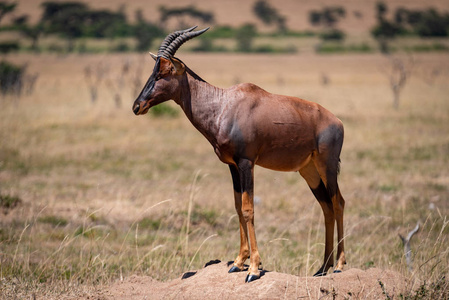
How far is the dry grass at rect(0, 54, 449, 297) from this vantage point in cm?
803

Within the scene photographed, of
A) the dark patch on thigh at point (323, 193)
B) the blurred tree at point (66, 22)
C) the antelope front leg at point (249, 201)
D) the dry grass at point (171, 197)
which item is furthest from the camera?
the blurred tree at point (66, 22)

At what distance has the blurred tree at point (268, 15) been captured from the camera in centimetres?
10719

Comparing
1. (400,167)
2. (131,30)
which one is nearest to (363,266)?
(400,167)

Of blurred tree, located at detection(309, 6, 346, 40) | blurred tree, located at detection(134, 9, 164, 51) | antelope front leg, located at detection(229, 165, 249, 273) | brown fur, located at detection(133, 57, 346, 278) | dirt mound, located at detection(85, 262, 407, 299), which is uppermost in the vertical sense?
blurred tree, located at detection(309, 6, 346, 40)

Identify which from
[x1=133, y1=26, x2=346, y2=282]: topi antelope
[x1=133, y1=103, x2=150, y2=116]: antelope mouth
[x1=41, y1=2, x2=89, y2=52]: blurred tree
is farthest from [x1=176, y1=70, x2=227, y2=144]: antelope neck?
[x1=41, y1=2, x2=89, y2=52]: blurred tree

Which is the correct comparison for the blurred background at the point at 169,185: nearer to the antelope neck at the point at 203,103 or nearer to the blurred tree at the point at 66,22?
the blurred tree at the point at 66,22

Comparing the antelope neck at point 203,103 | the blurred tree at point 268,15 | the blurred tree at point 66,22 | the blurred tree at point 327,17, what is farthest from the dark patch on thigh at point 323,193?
the blurred tree at point 268,15

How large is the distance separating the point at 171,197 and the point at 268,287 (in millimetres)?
7264

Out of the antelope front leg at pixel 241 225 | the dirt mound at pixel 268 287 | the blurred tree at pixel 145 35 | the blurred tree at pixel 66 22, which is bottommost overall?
the dirt mound at pixel 268 287

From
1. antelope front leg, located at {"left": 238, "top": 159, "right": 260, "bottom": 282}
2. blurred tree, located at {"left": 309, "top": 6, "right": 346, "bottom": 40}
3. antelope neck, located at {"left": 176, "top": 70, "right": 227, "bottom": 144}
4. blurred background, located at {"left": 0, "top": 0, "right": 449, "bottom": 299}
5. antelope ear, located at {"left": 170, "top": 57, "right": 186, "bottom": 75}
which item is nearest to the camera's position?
antelope front leg, located at {"left": 238, "top": 159, "right": 260, "bottom": 282}

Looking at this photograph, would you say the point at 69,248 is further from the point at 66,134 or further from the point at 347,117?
the point at 347,117

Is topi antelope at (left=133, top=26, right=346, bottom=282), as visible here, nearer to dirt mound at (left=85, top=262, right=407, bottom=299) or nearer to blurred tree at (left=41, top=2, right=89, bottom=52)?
dirt mound at (left=85, top=262, right=407, bottom=299)

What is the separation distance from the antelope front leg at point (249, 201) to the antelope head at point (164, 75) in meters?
1.08

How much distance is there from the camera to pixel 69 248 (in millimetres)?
9852
